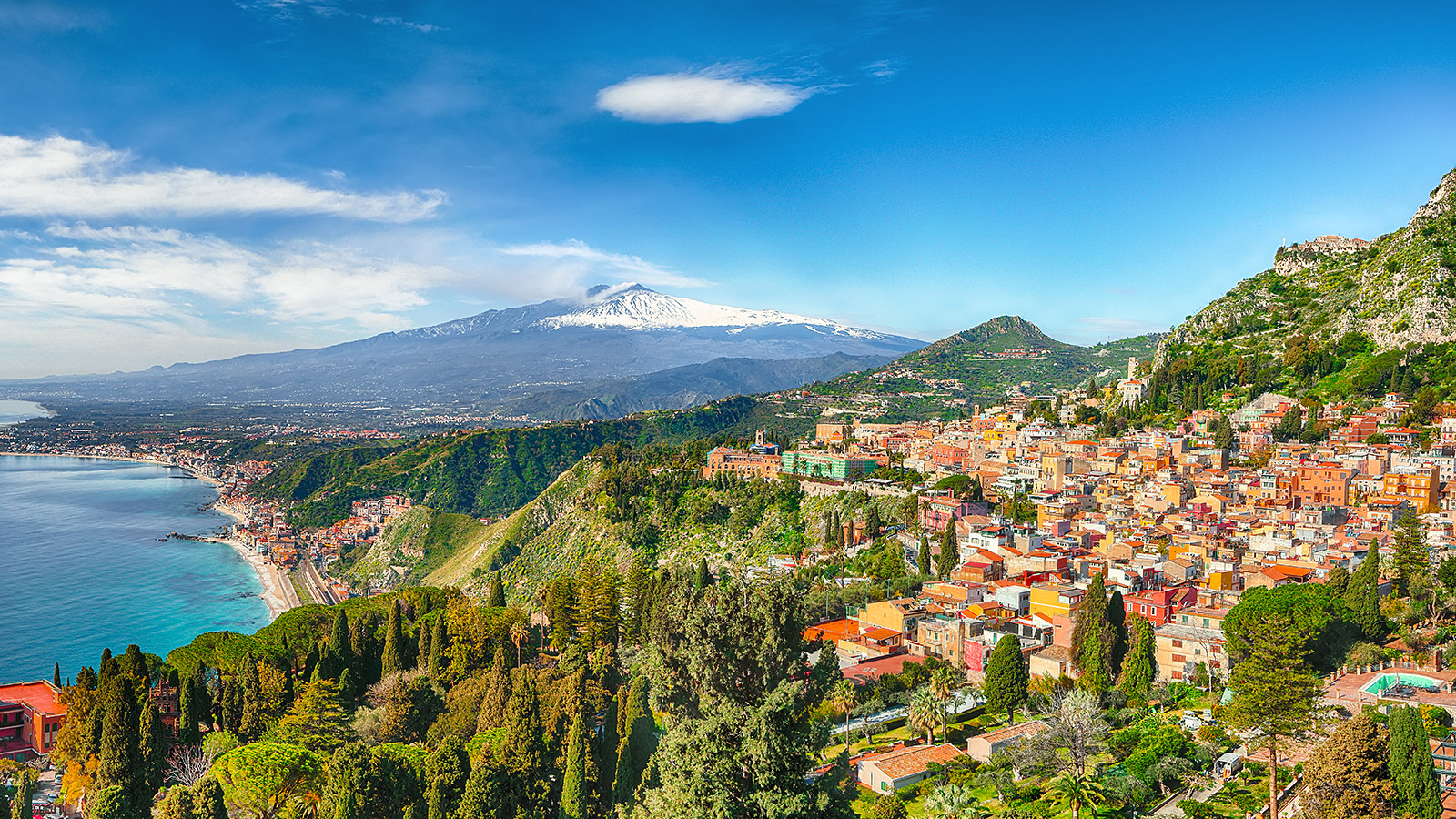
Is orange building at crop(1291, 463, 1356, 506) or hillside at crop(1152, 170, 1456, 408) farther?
hillside at crop(1152, 170, 1456, 408)

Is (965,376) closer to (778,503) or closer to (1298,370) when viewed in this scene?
(1298,370)

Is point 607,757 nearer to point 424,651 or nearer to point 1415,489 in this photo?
point 424,651

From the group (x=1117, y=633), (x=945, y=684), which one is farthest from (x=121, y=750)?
(x=1117, y=633)

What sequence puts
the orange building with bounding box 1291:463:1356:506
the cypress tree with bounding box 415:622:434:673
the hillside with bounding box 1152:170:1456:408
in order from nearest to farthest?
the cypress tree with bounding box 415:622:434:673 < the orange building with bounding box 1291:463:1356:506 < the hillside with bounding box 1152:170:1456:408

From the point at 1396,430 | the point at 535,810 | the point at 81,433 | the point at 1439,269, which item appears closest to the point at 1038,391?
the point at 1439,269

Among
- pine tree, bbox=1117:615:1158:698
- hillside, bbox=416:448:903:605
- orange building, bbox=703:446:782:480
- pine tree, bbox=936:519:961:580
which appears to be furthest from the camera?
orange building, bbox=703:446:782:480

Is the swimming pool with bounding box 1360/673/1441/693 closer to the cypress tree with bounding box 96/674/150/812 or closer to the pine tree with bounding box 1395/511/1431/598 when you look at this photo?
the pine tree with bounding box 1395/511/1431/598

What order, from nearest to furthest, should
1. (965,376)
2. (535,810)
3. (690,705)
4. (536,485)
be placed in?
(690,705), (535,810), (536,485), (965,376)

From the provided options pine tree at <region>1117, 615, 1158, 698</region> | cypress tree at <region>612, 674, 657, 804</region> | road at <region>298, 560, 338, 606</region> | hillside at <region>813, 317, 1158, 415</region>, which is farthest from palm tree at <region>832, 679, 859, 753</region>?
hillside at <region>813, 317, 1158, 415</region>
